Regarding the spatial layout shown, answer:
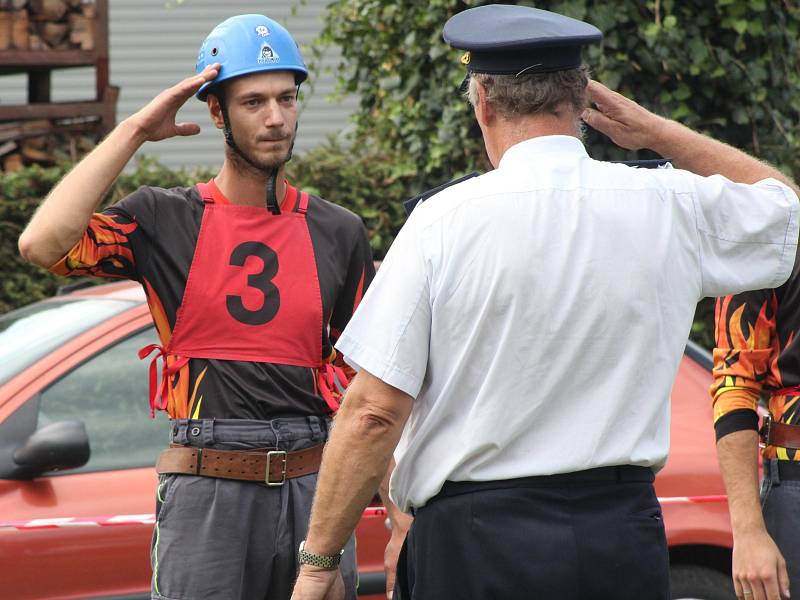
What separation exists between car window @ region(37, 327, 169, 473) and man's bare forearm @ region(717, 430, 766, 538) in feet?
6.67

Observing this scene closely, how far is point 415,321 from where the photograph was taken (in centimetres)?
262

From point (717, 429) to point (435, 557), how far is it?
3.81 feet

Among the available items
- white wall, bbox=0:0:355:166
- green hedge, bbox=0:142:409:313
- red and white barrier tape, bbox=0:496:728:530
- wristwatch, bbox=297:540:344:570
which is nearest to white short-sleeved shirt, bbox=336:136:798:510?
wristwatch, bbox=297:540:344:570

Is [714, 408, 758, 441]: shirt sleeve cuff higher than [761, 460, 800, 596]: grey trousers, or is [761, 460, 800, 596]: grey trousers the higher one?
[714, 408, 758, 441]: shirt sleeve cuff

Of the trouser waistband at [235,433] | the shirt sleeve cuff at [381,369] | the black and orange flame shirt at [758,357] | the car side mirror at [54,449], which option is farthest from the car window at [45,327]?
the black and orange flame shirt at [758,357]

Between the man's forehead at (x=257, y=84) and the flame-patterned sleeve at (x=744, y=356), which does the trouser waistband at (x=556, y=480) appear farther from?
the man's forehead at (x=257, y=84)

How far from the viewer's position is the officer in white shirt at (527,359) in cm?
261

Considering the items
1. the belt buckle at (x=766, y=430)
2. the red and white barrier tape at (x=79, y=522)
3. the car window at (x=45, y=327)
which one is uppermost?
the belt buckle at (x=766, y=430)

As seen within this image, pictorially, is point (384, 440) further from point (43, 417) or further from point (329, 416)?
point (43, 417)

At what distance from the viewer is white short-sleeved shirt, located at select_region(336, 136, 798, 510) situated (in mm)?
2598

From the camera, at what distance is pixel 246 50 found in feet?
11.8

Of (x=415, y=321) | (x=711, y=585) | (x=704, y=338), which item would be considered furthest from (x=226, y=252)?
(x=704, y=338)

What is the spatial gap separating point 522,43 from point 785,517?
5.03 feet

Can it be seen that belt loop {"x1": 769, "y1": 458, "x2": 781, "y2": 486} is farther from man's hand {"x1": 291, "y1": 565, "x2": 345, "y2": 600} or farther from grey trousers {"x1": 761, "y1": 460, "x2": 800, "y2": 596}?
man's hand {"x1": 291, "y1": 565, "x2": 345, "y2": 600}
